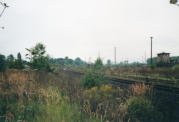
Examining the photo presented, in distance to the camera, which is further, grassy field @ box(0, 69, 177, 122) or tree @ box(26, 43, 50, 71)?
tree @ box(26, 43, 50, 71)

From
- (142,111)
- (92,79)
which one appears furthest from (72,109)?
(92,79)

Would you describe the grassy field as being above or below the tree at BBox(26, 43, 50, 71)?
below

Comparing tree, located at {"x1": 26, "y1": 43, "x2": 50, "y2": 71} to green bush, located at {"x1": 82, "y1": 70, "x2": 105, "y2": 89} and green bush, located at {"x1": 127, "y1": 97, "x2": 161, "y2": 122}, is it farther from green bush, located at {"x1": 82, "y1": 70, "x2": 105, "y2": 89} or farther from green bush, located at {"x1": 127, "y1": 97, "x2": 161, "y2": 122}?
green bush, located at {"x1": 127, "y1": 97, "x2": 161, "y2": 122}

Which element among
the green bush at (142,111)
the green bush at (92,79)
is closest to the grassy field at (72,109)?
the green bush at (142,111)

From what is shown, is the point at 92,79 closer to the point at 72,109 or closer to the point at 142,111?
the point at 142,111

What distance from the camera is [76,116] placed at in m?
3.31

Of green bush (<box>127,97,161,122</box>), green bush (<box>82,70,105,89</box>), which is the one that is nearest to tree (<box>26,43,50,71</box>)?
green bush (<box>82,70,105,89</box>)

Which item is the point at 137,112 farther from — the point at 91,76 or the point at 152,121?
the point at 91,76

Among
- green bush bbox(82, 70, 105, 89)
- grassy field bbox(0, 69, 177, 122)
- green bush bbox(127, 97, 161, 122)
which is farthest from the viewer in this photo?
green bush bbox(82, 70, 105, 89)

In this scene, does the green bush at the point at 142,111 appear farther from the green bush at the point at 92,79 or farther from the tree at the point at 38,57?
the tree at the point at 38,57

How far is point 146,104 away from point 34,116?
12.5ft

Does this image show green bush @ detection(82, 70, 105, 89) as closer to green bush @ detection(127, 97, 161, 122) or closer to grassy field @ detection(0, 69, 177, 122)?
grassy field @ detection(0, 69, 177, 122)

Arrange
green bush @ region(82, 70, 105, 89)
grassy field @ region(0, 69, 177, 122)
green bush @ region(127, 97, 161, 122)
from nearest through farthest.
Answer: grassy field @ region(0, 69, 177, 122)
green bush @ region(127, 97, 161, 122)
green bush @ region(82, 70, 105, 89)

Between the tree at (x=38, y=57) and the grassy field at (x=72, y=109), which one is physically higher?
the tree at (x=38, y=57)
